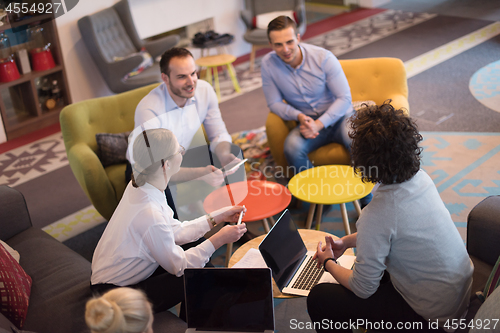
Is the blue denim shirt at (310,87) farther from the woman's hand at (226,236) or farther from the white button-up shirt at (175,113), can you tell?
the woman's hand at (226,236)

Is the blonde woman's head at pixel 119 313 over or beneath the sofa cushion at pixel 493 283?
over

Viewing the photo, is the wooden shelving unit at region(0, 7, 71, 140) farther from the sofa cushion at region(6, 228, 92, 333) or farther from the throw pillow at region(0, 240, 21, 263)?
the throw pillow at region(0, 240, 21, 263)

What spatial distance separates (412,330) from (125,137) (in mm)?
2282

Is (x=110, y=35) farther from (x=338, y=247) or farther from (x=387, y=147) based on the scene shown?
(x=387, y=147)

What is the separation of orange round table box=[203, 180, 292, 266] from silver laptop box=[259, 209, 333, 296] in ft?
1.67

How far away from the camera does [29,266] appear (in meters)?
2.40

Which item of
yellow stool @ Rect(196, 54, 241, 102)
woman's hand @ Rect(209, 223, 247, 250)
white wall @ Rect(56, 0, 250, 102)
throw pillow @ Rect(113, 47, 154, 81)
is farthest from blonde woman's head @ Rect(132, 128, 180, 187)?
white wall @ Rect(56, 0, 250, 102)

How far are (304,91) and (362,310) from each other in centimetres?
197

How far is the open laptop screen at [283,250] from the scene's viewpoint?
189 centimetres

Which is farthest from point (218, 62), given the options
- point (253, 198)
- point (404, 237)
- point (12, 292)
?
point (404, 237)

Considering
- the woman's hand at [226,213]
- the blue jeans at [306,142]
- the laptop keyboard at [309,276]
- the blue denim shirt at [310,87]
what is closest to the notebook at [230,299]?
the laptop keyboard at [309,276]

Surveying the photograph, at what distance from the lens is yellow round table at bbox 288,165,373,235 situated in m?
2.63

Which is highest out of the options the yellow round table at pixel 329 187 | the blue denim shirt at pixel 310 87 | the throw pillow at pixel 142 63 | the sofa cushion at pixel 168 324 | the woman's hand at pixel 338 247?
the throw pillow at pixel 142 63

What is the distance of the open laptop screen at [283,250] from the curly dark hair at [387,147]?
0.50m
